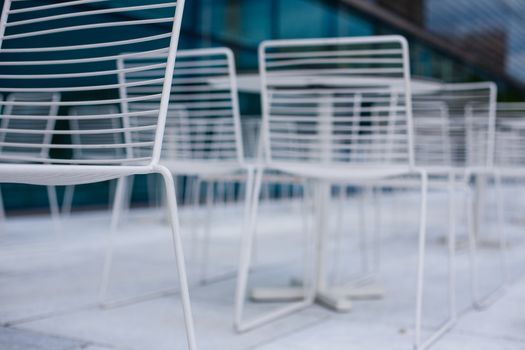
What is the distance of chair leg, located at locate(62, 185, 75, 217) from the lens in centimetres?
454

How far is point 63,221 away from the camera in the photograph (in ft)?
14.0

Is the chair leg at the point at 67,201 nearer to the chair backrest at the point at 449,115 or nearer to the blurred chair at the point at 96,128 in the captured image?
the blurred chair at the point at 96,128

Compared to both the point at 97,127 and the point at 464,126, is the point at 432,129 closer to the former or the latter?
the point at 464,126

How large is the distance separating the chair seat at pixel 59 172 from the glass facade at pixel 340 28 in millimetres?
1460

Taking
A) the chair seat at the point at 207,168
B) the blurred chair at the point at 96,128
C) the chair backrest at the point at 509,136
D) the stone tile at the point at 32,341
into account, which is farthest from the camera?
the blurred chair at the point at 96,128

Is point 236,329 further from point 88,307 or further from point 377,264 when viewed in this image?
point 377,264

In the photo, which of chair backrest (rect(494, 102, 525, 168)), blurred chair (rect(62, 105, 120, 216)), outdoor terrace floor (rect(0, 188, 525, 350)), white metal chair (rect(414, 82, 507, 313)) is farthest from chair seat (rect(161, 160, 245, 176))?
chair backrest (rect(494, 102, 525, 168))

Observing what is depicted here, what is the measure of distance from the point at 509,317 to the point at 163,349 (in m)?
1.11

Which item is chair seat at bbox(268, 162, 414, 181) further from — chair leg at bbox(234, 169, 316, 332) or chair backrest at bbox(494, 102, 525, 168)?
chair backrest at bbox(494, 102, 525, 168)

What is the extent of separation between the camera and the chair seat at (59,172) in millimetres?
898

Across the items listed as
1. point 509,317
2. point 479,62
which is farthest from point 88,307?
point 479,62

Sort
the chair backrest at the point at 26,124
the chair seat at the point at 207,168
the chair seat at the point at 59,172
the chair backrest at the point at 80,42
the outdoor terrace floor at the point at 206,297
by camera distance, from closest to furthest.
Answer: the chair seat at the point at 59,172 → the chair backrest at the point at 80,42 → the outdoor terrace floor at the point at 206,297 → the chair seat at the point at 207,168 → the chair backrest at the point at 26,124

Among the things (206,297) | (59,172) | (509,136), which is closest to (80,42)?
(206,297)

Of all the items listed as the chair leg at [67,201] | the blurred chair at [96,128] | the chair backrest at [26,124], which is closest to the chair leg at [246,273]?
the chair backrest at [26,124]
